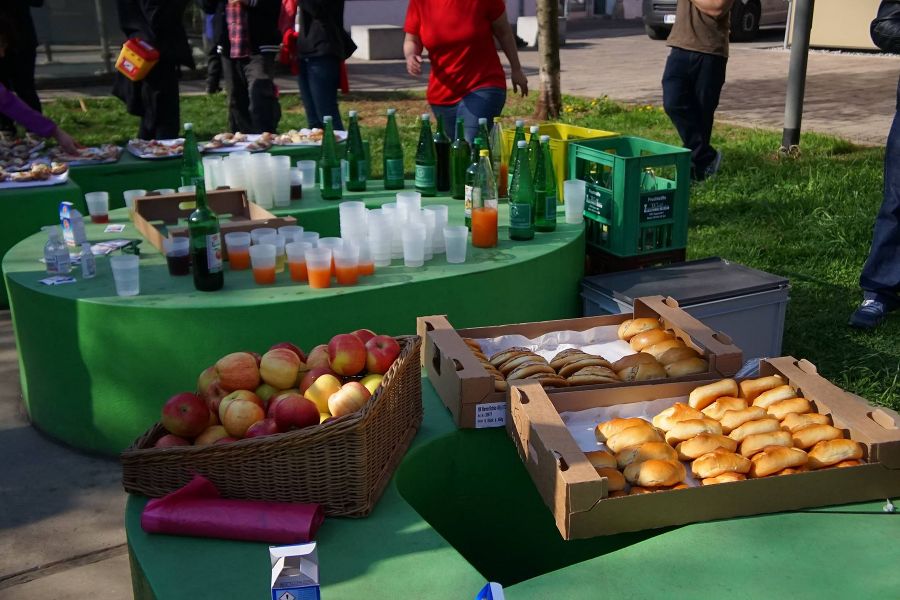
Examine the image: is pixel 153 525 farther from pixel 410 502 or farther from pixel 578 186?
pixel 578 186

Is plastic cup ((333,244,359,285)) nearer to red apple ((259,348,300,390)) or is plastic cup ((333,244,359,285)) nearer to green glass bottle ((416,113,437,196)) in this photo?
red apple ((259,348,300,390))

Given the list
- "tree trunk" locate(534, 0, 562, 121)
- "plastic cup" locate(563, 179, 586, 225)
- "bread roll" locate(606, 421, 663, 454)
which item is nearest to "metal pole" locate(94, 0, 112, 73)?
"tree trunk" locate(534, 0, 562, 121)

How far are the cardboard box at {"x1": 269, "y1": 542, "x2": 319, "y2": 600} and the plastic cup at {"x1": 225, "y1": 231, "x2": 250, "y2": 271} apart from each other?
241cm

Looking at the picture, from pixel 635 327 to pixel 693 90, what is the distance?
5131mm

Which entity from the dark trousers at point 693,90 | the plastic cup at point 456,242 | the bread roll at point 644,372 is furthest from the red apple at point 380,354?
the dark trousers at point 693,90

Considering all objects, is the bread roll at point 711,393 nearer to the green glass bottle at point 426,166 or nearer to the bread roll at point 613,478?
the bread roll at point 613,478

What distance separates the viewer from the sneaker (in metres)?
4.83

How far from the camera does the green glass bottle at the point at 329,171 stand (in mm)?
4781

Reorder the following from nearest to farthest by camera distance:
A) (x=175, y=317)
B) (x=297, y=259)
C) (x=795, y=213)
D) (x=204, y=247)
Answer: (x=175, y=317), (x=204, y=247), (x=297, y=259), (x=795, y=213)

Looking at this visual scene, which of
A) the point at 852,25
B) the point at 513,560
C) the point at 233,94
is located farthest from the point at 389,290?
the point at 852,25

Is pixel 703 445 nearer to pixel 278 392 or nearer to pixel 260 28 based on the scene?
pixel 278 392

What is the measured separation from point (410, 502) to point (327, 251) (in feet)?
4.25

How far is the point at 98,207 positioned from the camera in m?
4.55

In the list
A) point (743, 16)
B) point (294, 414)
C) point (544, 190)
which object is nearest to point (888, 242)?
point (544, 190)
